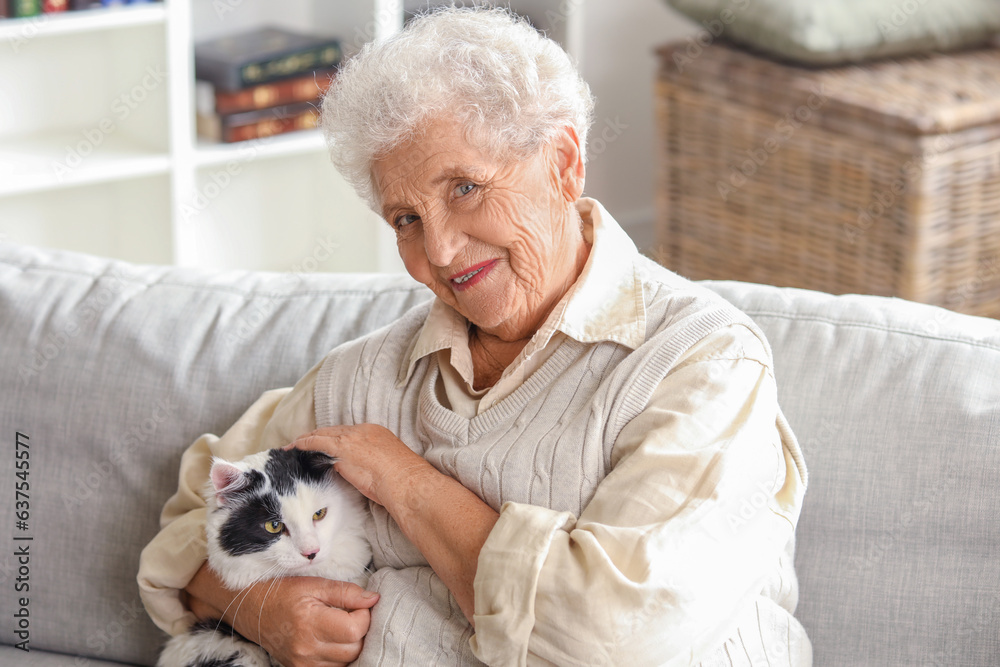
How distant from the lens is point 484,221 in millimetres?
1175

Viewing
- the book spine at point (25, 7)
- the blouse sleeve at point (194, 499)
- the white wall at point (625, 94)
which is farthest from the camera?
the white wall at point (625, 94)

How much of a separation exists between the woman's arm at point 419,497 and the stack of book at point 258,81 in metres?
1.72

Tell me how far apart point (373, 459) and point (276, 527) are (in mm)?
150

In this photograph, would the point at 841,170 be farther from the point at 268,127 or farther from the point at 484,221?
the point at 484,221

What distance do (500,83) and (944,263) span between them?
178cm

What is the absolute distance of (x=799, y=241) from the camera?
2.80m

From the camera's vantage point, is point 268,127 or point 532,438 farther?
point 268,127

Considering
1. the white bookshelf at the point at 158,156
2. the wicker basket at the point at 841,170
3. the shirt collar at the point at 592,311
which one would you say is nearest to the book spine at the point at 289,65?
the white bookshelf at the point at 158,156

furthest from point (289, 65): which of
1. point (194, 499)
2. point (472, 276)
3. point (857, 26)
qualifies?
point (472, 276)

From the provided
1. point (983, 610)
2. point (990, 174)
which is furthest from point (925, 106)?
point (983, 610)

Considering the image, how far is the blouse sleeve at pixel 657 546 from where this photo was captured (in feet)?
3.32

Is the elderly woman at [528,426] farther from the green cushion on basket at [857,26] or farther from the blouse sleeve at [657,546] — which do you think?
the green cushion on basket at [857,26]

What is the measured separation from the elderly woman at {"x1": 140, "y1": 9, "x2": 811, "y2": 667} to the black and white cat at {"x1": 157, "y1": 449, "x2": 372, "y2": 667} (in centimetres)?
3

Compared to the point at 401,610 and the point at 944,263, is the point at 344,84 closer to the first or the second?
the point at 401,610
